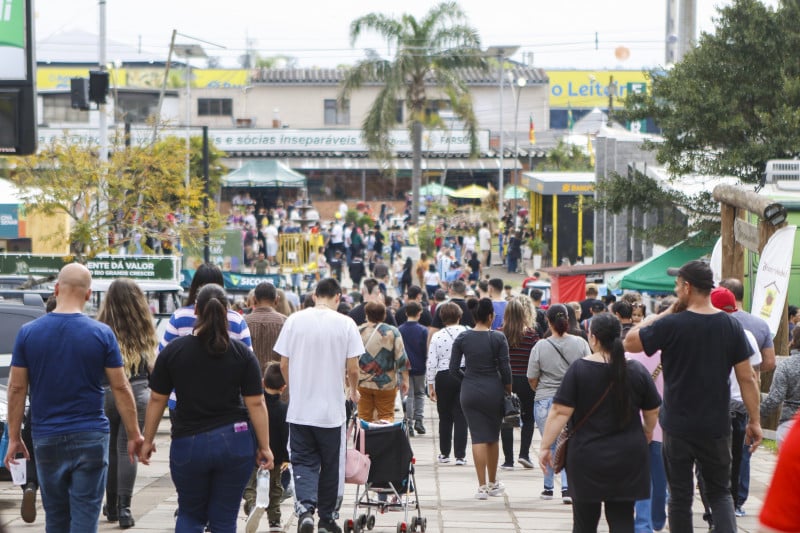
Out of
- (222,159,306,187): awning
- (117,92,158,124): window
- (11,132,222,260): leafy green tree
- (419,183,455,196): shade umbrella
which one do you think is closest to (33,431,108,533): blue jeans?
(11,132,222,260): leafy green tree

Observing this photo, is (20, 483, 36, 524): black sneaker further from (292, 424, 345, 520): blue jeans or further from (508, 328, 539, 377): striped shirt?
(508, 328, 539, 377): striped shirt

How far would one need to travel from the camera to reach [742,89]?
20.3 metres

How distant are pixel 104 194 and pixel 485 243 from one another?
68.2ft

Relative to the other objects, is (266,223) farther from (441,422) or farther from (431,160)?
(441,422)

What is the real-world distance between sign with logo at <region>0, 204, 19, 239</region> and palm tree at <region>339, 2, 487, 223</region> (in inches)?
922

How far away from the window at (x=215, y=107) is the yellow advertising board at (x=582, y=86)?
91.7 feet

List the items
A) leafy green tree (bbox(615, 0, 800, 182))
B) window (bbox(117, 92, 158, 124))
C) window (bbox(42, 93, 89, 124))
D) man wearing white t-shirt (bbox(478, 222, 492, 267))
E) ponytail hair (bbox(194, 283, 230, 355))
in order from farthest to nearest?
window (bbox(42, 93, 89, 124))
window (bbox(117, 92, 158, 124))
man wearing white t-shirt (bbox(478, 222, 492, 267))
leafy green tree (bbox(615, 0, 800, 182))
ponytail hair (bbox(194, 283, 230, 355))

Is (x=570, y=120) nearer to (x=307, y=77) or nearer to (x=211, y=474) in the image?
(x=307, y=77)

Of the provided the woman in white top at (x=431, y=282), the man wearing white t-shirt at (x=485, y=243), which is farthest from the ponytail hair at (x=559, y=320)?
the man wearing white t-shirt at (x=485, y=243)

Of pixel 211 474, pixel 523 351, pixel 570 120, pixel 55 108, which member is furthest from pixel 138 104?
pixel 211 474

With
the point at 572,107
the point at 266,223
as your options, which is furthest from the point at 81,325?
the point at 572,107

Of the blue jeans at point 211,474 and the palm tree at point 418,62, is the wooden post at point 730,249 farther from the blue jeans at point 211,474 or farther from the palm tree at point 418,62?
the palm tree at point 418,62

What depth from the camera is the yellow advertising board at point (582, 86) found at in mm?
90250

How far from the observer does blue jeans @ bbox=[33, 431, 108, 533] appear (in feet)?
20.4
